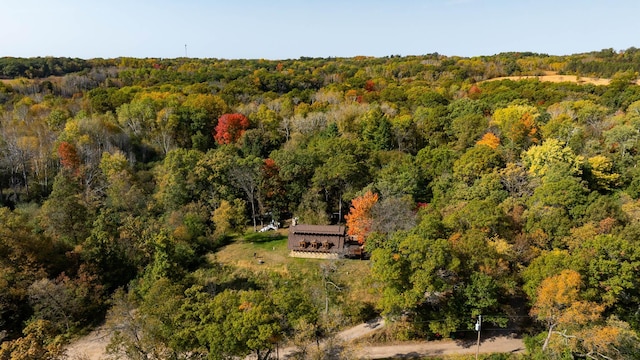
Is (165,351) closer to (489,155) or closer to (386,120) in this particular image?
(489,155)

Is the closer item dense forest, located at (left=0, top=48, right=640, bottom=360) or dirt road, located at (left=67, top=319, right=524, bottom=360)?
dense forest, located at (left=0, top=48, right=640, bottom=360)

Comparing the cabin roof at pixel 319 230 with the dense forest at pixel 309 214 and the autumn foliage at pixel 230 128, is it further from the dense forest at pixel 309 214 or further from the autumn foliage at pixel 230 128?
the autumn foliage at pixel 230 128

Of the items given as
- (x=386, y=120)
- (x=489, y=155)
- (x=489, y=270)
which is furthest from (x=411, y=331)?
(x=386, y=120)

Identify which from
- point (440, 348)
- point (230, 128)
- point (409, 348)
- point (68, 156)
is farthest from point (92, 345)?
point (230, 128)

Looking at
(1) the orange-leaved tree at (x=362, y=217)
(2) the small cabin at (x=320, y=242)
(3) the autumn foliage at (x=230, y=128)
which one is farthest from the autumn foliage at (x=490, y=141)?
(3) the autumn foliage at (x=230, y=128)

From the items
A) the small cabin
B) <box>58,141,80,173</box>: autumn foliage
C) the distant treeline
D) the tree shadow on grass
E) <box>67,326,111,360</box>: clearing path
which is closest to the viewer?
<box>67,326,111,360</box>: clearing path

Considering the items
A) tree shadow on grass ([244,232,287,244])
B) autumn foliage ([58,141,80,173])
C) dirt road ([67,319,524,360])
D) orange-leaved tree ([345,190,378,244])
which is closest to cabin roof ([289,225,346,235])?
orange-leaved tree ([345,190,378,244])

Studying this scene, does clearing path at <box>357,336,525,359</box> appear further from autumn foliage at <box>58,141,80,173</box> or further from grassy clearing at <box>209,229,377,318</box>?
autumn foliage at <box>58,141,80,173</box>

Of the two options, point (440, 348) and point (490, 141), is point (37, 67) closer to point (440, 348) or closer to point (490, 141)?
point (490, 141)
